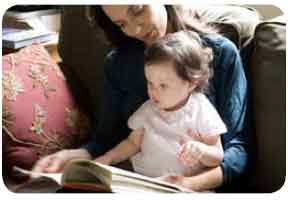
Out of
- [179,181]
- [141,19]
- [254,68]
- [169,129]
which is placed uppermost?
[141,19]

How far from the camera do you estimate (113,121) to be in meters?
1.13

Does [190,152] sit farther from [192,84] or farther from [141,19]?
[141,19]

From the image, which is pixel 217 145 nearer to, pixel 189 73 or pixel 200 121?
pixel 200 121

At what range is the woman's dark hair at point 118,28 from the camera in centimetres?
108

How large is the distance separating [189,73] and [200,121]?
11cm

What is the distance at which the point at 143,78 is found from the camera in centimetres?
109

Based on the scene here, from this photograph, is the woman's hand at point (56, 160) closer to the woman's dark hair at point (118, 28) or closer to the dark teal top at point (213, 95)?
the dark teal top at point (213, 95)

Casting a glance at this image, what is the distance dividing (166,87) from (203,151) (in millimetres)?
159

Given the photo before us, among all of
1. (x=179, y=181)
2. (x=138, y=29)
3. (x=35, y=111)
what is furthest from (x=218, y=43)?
(x=35, y=111)

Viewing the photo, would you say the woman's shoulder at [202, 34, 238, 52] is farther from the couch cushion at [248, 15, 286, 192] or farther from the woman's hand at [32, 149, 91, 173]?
the woman's hand at [32, 149, 91, 173]

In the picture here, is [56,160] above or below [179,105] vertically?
below

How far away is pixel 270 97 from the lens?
1.09 m

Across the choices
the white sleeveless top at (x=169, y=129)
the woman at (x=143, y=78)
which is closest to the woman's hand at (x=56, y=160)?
the woman at (x=143, y=78)

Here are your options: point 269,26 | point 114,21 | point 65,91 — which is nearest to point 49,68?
point 65,91
